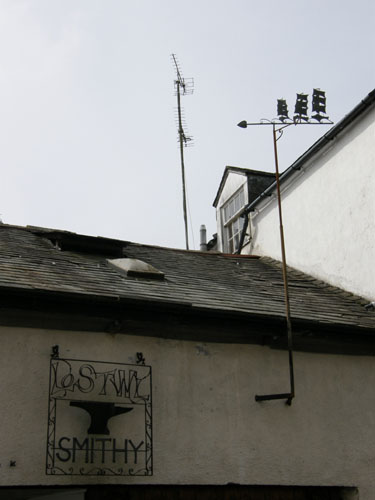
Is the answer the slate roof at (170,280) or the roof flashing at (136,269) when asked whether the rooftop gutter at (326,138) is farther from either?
the roof flashing at (136,269)

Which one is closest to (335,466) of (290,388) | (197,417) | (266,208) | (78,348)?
(290,388)

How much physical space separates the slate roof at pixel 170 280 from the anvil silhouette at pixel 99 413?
1.17 m

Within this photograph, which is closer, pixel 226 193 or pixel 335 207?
pixel 335 207

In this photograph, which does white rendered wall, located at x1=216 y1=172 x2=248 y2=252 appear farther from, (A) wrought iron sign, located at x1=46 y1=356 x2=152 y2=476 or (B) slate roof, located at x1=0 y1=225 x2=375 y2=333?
(A) wrought iron sign, located at x1=46 y1=356 x2=152 y2=476

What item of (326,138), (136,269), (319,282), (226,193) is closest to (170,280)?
(136,269)

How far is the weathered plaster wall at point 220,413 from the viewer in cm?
764

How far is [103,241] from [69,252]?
0.69m

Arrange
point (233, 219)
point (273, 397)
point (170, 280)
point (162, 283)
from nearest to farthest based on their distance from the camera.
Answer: point (273, 397), point (162, 283), point (170, 280), point (233, 219)

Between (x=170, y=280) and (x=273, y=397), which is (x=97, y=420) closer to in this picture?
(x=273, y=397)

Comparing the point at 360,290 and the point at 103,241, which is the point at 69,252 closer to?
the point at 103,241

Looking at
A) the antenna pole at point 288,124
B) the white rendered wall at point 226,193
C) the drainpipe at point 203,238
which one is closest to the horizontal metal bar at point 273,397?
the antenna pole at point 288,124

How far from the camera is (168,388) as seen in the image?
8.59 m

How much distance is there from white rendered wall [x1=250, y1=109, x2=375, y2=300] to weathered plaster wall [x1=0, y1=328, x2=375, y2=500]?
2110 mm

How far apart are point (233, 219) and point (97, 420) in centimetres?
933
